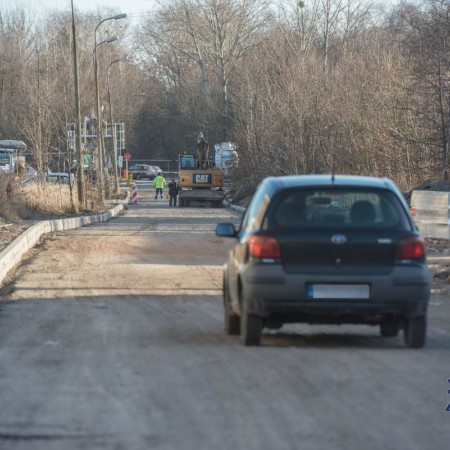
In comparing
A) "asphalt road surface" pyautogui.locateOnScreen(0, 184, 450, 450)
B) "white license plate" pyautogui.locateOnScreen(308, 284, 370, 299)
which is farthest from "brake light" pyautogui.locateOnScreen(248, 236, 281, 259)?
"asphalt road surface" pyautogui.locateOnScreen(0, 184, 450, 450)

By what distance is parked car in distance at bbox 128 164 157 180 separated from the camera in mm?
104062

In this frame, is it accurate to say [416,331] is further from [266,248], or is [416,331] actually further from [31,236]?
[31,236]

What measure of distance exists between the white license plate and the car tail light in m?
0.46

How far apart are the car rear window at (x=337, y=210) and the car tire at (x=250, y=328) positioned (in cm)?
85

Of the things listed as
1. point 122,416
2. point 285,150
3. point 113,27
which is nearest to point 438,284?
point 122,416

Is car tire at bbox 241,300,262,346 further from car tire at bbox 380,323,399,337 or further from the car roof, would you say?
car tire at bbox 380,323,399,337

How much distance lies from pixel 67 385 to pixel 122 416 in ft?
3.95

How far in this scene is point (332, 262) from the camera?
30.5ft

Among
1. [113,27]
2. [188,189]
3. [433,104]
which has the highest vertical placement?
[113,27]

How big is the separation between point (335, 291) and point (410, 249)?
2.56ft

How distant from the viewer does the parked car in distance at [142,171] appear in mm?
104062

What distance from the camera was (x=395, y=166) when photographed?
40.8m

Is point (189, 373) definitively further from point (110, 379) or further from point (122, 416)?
point (122, 416)

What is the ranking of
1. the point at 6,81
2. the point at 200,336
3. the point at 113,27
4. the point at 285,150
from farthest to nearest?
the point at 113,27, the point at 6,81, the point at 285,150, the point at 200,336
